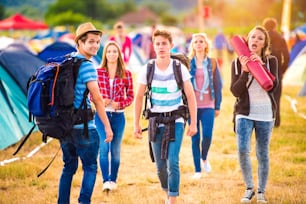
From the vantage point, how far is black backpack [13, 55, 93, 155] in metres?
5.04

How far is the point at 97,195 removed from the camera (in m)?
6.94

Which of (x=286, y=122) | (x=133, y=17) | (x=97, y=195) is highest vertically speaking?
(x=97, y=195)

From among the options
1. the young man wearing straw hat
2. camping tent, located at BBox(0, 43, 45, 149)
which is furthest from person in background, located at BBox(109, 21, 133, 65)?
the young man wearing straw hat

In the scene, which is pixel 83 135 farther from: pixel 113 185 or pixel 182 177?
pixel 182 177

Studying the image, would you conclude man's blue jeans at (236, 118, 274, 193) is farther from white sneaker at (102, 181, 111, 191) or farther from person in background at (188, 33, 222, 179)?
white sneaker at (102, 181, 111, 191)

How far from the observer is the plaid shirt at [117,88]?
23.2 feet

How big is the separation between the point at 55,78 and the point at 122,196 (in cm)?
226

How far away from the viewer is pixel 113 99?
7016mm

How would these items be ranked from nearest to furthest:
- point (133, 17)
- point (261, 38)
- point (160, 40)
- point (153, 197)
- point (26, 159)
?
point (160, 40) < point (261, 38) < point (153, 197) < point (26, 159) < point (133, 17)

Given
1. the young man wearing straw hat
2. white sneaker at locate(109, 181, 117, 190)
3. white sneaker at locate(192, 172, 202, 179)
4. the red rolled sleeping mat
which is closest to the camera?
the young man wearing straw hat

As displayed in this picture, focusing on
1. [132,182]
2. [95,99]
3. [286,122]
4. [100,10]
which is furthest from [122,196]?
[100,10]

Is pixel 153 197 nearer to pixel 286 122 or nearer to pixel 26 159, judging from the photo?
pixel 26 159

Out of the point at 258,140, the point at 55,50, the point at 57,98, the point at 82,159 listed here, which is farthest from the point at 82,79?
the point at 55,50

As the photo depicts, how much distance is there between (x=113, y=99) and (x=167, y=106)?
1.42 meters
